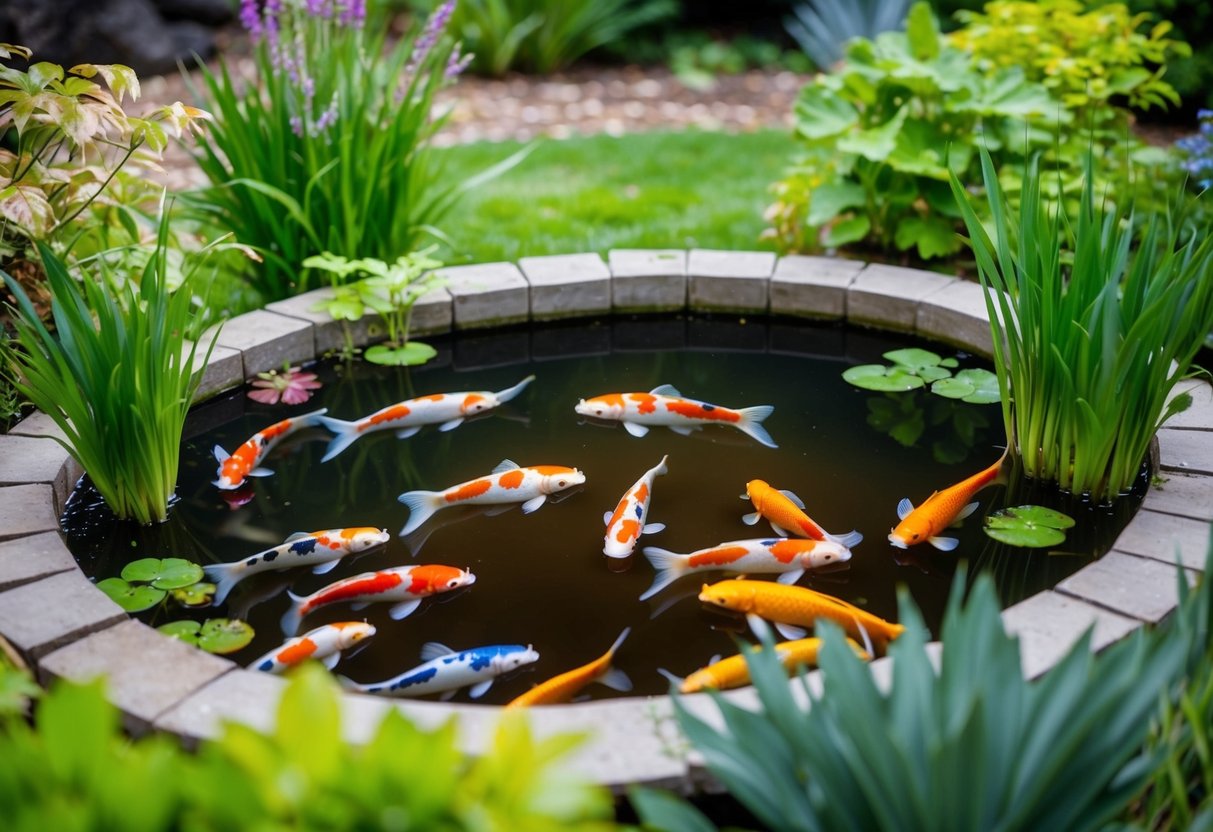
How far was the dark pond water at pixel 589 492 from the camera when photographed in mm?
2266

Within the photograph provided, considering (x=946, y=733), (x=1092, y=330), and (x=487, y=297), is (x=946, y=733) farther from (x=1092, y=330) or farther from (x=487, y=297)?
(x=487, y=297)

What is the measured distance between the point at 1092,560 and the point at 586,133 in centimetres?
446

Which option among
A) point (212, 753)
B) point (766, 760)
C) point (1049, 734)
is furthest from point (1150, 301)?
point (212, 753)

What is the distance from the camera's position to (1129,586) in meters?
2.13

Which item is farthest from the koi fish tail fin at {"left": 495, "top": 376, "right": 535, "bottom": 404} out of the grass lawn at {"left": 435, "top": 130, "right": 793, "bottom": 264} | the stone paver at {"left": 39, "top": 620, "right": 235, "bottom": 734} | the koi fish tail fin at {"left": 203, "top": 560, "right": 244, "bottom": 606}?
the stone paver at {"left": 39, "top": 620, "right": 235, "bottom": 734}

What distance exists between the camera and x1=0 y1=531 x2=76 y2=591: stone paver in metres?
2.19

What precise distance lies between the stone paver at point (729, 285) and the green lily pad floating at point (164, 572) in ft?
6.45

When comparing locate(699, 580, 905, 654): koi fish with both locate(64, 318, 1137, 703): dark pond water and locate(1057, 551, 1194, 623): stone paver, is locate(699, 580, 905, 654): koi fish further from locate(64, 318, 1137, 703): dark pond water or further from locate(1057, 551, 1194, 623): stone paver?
locate(1057, 551, 1194, 623): stone paver

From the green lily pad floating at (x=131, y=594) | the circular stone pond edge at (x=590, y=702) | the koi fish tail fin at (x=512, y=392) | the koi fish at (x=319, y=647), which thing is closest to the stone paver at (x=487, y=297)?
the circular stone pond edge at (x=590, y=702)

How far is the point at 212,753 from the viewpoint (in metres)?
1.26

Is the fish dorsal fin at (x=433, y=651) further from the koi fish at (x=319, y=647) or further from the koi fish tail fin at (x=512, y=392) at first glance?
the koi fish tail fin at (x=512, y=392)

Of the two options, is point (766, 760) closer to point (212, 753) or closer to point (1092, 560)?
point (212, 753)

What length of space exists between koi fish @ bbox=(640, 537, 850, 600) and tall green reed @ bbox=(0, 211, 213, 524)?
3.72 feet

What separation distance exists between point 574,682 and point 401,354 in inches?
66.2
